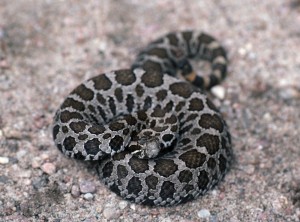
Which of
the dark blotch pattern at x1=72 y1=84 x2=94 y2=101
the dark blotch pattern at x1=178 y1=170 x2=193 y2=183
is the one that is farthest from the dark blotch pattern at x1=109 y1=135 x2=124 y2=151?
the dark blotch pattern at x1=72 y1=84 x2=94 y2=101

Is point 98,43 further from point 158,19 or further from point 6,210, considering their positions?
point 6,210

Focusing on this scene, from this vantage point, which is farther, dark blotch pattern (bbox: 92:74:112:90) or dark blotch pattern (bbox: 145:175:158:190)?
dark blotch pattern (bbox: 92:74:112:90)

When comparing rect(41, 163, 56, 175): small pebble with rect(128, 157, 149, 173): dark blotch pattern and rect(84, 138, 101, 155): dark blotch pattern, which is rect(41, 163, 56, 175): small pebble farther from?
rect(128, 157, 149, 173): dark blotch pattern

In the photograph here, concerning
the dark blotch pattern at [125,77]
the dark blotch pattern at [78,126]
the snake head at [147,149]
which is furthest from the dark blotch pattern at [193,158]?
the dark blotch pattern at [125,77]

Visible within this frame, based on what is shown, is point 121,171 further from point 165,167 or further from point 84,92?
point 84,92

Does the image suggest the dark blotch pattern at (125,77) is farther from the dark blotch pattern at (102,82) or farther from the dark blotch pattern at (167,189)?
the dark blotch pattern at (167,189)

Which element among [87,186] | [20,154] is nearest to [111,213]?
[87,186]

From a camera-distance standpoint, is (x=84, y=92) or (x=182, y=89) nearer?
(x=84, y=92)
